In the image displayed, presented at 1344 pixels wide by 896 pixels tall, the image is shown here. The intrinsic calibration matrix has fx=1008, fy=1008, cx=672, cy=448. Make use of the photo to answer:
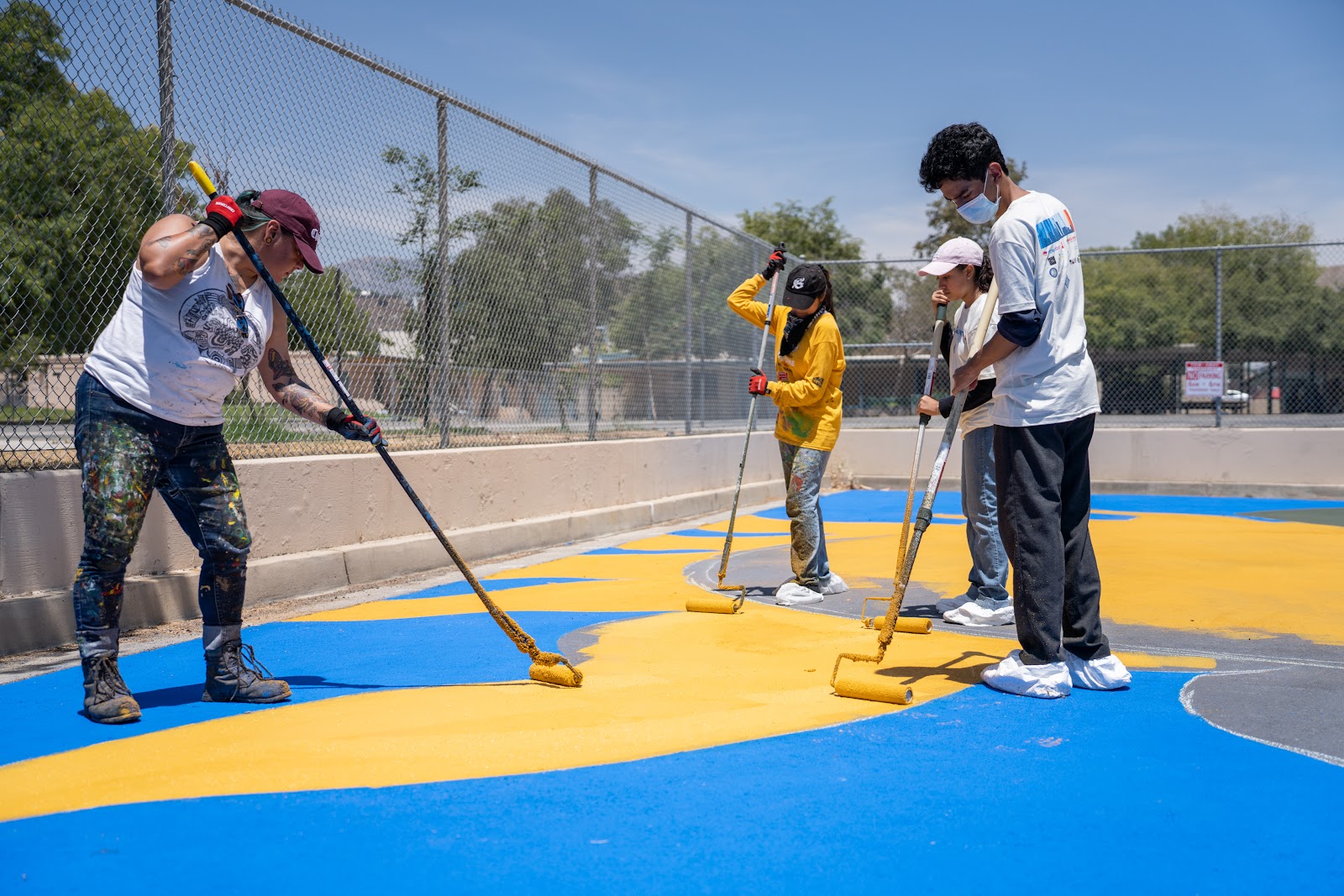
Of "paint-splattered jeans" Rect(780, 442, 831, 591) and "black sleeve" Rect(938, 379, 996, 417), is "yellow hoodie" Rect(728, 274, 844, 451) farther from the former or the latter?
"black sleeve" Rect(938, 379, 996, 417)

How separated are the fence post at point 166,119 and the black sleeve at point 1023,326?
179 inches

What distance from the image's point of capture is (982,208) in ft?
14.0

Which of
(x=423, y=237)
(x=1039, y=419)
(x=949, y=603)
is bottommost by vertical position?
(x=949, y=603)

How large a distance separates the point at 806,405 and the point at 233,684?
3.54 m

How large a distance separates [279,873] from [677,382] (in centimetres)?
961

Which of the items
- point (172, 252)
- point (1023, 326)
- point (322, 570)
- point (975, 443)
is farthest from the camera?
point (322, 570)

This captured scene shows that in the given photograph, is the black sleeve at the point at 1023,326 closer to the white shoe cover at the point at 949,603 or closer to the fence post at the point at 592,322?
the white shoe cover at the point at 949,603

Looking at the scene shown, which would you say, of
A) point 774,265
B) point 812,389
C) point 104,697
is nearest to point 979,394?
point 812,389

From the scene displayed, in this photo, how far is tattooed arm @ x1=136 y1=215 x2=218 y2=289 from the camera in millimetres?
3703

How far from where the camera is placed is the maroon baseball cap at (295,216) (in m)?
4.12

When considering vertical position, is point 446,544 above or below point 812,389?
below

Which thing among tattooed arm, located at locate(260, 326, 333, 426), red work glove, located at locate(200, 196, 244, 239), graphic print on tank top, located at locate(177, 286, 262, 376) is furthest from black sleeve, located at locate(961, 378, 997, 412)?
red work glove, located at locate(200, 196, 244, 239)

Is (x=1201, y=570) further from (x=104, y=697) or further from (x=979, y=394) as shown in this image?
(x=104, y=697)

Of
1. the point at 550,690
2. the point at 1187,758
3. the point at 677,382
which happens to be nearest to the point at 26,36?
the point at 550,690
